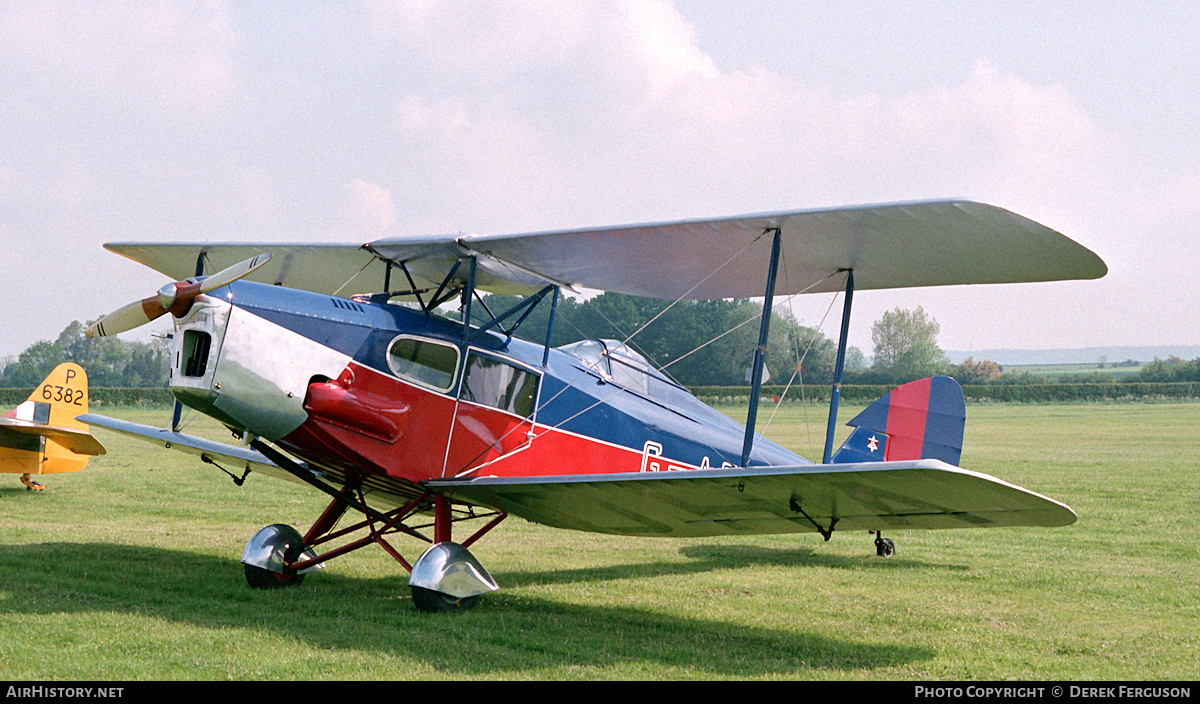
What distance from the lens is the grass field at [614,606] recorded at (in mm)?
5180

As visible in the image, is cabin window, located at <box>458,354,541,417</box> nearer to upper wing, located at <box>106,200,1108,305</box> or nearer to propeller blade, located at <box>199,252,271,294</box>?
upper wing, located at <box>106,200,1108,305</box>

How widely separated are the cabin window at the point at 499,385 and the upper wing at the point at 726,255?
821mm

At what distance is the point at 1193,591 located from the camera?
775 cm

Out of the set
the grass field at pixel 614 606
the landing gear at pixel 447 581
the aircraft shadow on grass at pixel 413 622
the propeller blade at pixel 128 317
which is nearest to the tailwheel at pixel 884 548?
the grass field at pixel 614 606

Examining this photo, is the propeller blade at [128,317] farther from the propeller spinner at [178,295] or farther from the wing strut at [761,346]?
the wing strut at [761,346]

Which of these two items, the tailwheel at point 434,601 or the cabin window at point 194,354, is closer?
the cabin window at point 194,354

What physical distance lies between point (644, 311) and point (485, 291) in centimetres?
2508

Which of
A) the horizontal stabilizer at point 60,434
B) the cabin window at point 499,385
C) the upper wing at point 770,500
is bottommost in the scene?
the horizontal stabilizer at point 60,434

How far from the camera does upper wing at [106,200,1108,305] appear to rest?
590 centimetres

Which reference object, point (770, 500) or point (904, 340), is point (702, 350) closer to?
point (770, 500)

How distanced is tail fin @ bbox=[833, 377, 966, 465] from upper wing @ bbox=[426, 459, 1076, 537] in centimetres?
343

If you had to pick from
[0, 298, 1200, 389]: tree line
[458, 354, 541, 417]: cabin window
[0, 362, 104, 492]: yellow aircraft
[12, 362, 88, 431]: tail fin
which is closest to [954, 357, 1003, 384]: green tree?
[0, 298, 1200, 389]: tree line

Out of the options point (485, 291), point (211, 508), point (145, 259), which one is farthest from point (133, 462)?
point (485, 291)

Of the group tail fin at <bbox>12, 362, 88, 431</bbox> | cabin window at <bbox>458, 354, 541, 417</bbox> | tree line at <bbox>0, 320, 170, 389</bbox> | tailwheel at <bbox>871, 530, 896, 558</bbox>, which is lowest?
tree line at <bbox>0, 320, 170, 389</bbox>
